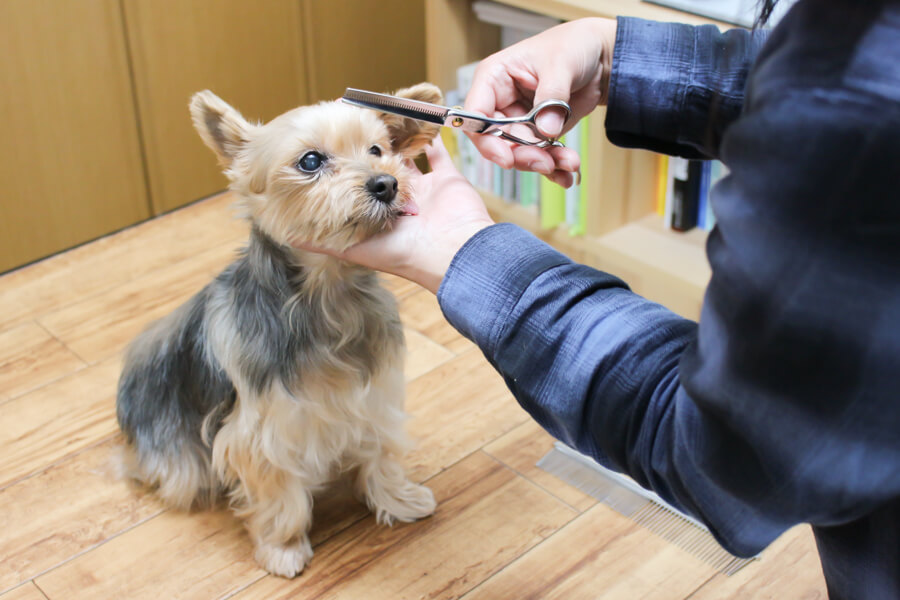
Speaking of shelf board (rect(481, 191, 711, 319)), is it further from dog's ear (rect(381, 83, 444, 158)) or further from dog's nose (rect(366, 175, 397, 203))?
dog's nose (rect(366, 175, 397, 203))

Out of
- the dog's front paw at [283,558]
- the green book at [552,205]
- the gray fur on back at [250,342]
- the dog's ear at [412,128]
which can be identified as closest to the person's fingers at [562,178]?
the dog's ear at [412,128]

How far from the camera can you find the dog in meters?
1.09

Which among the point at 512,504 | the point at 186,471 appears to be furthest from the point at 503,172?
the point at 186,471

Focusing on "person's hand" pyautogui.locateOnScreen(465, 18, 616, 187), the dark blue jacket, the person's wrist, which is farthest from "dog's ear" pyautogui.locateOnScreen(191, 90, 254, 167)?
the dark blue jacket

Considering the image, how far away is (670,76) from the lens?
914 mm

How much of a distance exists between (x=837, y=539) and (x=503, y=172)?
68.0 inches

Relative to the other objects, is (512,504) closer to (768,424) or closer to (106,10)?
(768,424)

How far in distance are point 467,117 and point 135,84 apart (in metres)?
1.58

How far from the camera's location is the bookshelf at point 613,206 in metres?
1.97

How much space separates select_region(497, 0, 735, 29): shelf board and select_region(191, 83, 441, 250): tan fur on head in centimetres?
82

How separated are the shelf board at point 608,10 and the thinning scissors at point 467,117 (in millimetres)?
893

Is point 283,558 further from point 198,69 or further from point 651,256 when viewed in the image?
point 198,69

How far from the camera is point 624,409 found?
0.64 meters

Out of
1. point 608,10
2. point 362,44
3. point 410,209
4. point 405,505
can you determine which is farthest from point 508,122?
point 362,44
